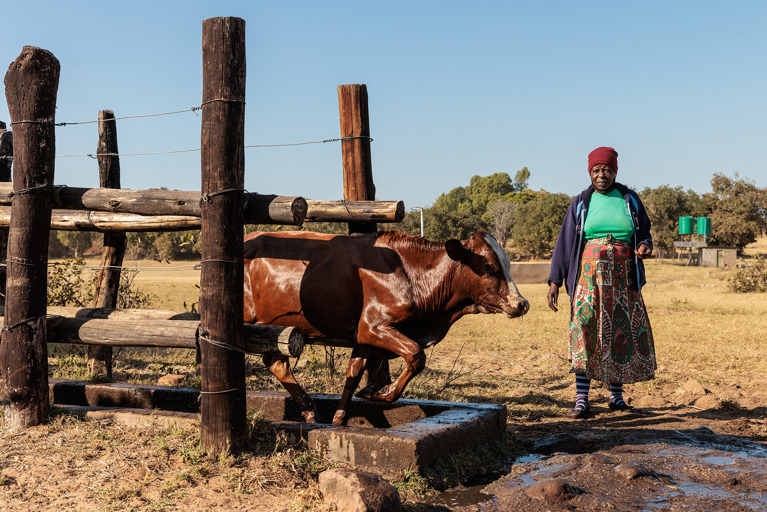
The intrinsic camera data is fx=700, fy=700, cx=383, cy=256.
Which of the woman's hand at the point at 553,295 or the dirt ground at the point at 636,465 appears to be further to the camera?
the woman's hand at the point at 553,295

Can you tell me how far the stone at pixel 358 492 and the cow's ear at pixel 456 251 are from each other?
196cm

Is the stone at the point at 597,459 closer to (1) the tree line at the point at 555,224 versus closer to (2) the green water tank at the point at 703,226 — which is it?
(1) the tree line at the point at 555,224

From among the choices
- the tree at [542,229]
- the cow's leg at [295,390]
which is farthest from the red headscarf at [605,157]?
the tree at [542,229]

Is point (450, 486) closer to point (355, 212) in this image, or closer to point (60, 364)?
point (355, 212)

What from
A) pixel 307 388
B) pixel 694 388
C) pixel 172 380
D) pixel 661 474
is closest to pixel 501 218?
pixel 694 388

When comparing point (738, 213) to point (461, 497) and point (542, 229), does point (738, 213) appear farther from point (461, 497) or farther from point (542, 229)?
point (461, 497)

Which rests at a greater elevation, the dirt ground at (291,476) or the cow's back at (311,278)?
the cow's back at (311,278)

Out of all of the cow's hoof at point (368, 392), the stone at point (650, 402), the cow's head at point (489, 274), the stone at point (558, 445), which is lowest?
the stone at point (650, 402)

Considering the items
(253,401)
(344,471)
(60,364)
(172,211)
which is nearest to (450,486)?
(344,471)

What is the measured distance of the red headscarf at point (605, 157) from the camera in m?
6.25

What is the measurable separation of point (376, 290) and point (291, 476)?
1624 mm

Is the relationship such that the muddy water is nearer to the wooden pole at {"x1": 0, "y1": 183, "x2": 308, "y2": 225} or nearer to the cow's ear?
the cow's ear

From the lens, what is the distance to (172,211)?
5.01m

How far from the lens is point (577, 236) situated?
20.9 feet
